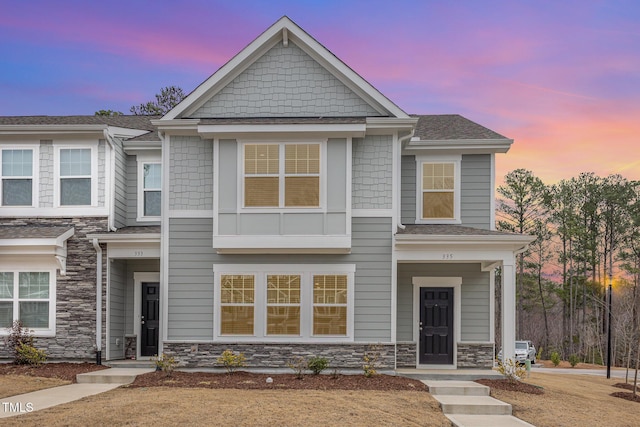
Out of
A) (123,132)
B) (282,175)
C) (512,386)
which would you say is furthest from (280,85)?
(512,386)

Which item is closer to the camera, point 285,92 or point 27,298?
point 285,92

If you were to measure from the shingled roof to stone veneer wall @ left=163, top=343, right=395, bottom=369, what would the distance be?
5739mm

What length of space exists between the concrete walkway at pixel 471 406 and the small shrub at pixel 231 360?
4.17m

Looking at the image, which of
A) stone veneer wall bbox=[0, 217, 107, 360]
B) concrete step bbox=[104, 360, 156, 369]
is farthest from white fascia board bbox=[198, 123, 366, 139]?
concrete step bbox=[104, 360, 156, 369]

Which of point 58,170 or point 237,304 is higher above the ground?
point 58,170

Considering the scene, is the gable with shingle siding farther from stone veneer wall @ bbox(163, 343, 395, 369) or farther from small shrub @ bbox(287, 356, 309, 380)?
small shrub @ bbox(287, 356, 309, 380)

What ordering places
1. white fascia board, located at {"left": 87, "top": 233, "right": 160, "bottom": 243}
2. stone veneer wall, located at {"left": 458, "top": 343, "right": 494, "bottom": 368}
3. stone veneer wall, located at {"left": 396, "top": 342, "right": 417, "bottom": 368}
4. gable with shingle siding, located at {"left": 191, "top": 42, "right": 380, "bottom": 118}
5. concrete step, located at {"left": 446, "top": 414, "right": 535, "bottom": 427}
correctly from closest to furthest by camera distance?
concrete step, located at {"left": 446, "top": 414, "right": 535, "bottom": 427}
gable with shingle siding, located at {"left": 191, "top": 42, "right": 380, "bottom": 118}
white fascia board, located at {"left": 87, "top": 233, "right": 160, "bottom": 243}
stone veneer wall, located at {"left": 458, "top": 343, "right": 494, "bottom": 368}
stone veneer wall, located at {"left": 396, "top": 342, "right": 417, "bottom": 368}

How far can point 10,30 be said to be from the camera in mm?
20281

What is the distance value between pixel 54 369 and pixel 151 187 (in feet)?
17.1

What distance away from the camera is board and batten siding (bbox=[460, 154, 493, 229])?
17125 mm

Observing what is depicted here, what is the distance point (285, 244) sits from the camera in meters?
→ 14.9

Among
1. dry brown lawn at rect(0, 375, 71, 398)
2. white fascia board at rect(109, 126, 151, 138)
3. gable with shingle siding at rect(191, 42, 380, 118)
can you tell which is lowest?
dry brown lawn at rect(0, 375, 71, 398)

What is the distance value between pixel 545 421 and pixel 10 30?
1865 centimetres

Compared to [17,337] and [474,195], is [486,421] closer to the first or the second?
[474,195]
